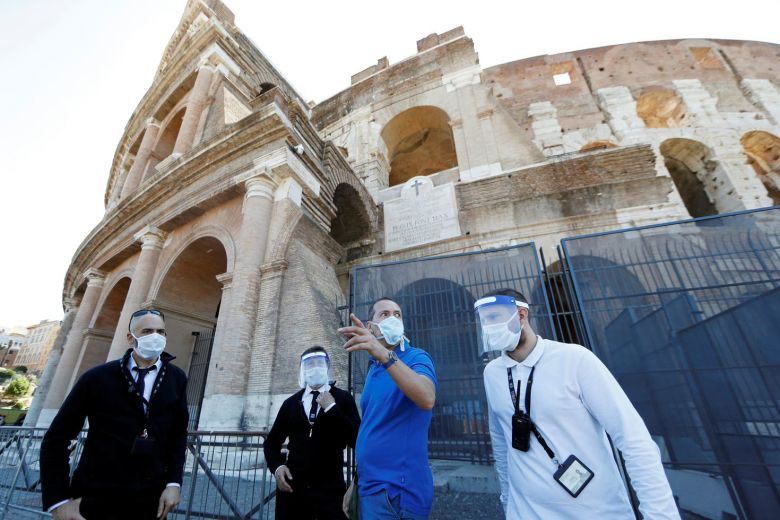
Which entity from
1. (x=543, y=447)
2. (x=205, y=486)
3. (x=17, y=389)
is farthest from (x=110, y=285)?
(x=17, y=389)

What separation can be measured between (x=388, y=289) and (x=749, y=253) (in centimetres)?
418

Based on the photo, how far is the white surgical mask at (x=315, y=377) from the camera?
2.52 m

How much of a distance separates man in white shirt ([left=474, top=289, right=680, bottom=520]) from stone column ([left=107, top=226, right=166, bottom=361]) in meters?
10.1

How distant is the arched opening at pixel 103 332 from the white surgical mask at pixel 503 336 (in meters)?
13.2

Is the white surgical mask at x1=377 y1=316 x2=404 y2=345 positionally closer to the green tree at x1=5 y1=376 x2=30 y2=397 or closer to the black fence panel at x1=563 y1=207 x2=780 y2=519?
the black fence panel at x1=563 y1=207 x2=780 y2=519

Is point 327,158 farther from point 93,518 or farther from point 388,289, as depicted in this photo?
point 93,518

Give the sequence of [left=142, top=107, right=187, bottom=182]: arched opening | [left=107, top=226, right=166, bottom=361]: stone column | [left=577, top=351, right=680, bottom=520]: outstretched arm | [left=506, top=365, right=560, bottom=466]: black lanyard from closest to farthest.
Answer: [left=577, top=351, right=680, bottom=520]: outstretched arm → [left=506, top=365, right=560, bottom=466]: black lanyard → [left=107, top=226, right=166, bottom=361]: stone column → [left=142, top=107, right=187, bottom=182]: arched opening

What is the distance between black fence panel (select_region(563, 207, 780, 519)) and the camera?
2986 millimetres

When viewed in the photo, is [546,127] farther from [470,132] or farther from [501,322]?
[501,322]

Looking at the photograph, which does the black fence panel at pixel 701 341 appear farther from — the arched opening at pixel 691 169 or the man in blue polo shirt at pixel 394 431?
the arched opening at pixel 691 169

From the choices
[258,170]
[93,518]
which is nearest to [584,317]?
[93,518]

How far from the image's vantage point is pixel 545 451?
1492 millimetres

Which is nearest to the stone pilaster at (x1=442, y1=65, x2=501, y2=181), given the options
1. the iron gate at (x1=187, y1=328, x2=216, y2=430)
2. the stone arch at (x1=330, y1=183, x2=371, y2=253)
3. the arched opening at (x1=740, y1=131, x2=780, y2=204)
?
the stone arch at (x1=330, y1=183, x2=371, y2=253)

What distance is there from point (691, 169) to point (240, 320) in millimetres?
16777
